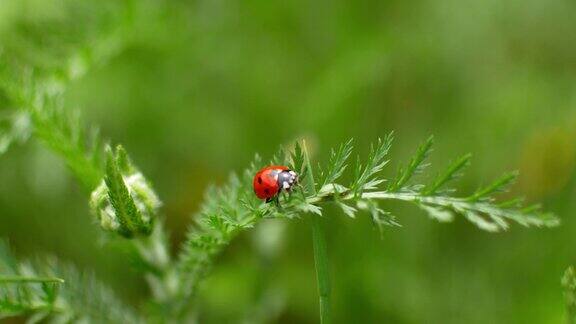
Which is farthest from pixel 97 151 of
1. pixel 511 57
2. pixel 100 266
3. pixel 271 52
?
pixel 511 57

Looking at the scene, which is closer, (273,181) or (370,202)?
(370,202)

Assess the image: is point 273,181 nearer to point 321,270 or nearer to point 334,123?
point 321,270

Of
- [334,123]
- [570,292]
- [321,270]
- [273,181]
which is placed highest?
[334,123]

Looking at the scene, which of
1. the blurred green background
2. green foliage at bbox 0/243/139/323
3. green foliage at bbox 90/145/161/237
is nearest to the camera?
green foliage at bbox 90/145/161/237

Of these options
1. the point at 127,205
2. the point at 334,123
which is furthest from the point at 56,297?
the point at 334,123

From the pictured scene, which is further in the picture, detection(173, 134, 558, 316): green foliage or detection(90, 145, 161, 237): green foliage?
detection(90, 145, 161, 237): green foliage

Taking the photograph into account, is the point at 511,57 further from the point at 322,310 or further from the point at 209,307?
the point at 322,310

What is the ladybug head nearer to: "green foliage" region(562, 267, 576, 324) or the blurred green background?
"green foliage" region(562, 267, 576, 324)

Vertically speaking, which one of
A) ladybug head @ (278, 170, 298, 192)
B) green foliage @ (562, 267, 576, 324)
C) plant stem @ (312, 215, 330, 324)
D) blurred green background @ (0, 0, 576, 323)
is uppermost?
blurred green background @ (0, 0, 576, 323)

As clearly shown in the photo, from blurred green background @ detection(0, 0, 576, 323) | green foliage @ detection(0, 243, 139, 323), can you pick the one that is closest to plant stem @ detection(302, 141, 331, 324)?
green foliage @ detection(0, 243, 139, 323)
